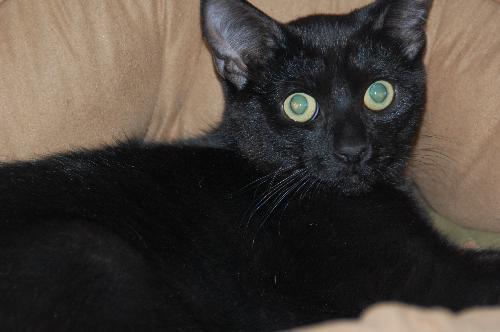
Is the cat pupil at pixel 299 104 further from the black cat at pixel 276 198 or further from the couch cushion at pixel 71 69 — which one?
the couch cushion at pixel 71 69

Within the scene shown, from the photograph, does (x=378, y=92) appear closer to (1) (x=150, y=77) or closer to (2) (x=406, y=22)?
(2) (x=406, y=22)

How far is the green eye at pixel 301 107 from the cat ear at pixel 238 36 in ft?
0.60

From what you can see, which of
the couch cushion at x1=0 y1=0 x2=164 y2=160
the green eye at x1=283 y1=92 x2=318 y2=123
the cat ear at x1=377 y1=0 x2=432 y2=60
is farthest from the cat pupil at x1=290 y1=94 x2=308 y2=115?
the couch cushion at x1=0 y1=0 x2=164 y2=160

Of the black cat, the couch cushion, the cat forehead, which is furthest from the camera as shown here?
the couch cushion

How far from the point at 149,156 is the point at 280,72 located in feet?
1.73

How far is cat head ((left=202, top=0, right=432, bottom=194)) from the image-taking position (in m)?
2.04

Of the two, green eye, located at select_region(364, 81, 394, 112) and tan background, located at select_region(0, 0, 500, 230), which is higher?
green eye, located at select_region(364, 81, 394, 112)

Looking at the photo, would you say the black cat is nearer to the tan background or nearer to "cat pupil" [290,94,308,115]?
"cat pupil" [290,94,308,115]

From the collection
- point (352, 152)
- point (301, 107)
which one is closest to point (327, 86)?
point (301, 107)

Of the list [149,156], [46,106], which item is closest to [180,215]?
Result: [149,156]

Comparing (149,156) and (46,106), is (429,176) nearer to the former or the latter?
(149,156)

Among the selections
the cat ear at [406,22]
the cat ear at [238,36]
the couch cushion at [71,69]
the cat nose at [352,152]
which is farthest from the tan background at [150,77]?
the cat nose at [352,152]

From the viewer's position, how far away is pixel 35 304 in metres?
1.63

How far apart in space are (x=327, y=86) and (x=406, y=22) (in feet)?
1.36
